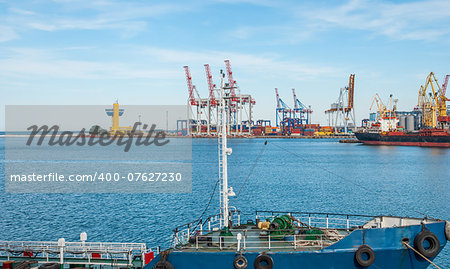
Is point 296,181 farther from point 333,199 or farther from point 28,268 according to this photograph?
point 28,268

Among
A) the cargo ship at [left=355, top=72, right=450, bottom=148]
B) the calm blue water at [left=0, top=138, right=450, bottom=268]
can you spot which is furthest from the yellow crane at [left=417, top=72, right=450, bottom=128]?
the calm blue water at [left=0, top=138, right=450, bottom=268]

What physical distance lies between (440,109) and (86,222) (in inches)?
5457

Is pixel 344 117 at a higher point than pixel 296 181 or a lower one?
higher

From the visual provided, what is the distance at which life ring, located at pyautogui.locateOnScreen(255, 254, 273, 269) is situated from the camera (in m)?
13.3

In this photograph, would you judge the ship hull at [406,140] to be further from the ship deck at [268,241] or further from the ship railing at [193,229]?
the ship deck at [268,241]

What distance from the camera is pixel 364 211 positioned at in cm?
3325

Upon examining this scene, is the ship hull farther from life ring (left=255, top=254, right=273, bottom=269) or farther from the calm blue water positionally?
life ring (left=255, top=254, right=273, bottom=269)

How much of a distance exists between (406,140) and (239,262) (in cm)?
12980

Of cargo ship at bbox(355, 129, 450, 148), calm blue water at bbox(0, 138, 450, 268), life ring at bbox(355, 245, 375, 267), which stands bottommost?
calm blue water at bbox(0, 138, 450, 268)

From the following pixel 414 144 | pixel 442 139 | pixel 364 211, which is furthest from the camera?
pixel 414 144

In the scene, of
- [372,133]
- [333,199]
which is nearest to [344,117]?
[372,133]

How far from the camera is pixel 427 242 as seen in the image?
44.8 ft

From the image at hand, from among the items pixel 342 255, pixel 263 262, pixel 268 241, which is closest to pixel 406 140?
pixel 342 255

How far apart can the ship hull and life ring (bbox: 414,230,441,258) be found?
118451 mm
